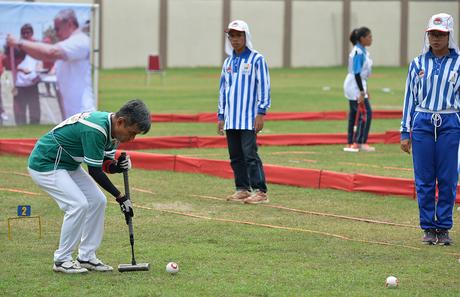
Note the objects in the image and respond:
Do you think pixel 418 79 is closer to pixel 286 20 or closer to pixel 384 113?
pixel 384 113

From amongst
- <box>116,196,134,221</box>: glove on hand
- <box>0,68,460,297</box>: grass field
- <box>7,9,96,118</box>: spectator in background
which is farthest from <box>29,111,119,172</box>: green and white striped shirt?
<box>7,9,96,118</box>: spectator in background

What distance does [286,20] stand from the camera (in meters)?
50.2

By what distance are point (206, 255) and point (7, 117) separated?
11.5 meters

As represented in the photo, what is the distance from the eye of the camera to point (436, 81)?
8.95 meters

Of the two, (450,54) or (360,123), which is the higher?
(450,54)

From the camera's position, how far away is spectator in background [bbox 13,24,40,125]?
62.7 feet

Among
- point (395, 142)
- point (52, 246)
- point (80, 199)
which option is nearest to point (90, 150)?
point (80, 199)

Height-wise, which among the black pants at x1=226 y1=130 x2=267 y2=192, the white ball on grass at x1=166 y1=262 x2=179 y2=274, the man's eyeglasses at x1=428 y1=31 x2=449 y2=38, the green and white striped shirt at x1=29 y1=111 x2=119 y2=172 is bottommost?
the white ball on grass at x1=166 y1=262 x2=179 y2=274

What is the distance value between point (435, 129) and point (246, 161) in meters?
2.80

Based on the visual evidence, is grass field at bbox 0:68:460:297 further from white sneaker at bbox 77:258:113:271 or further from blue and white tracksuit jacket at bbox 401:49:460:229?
blue and white tracksuit jacket at bbox 401:49:460:229

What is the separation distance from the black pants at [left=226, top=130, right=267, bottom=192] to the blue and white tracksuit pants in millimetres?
2505

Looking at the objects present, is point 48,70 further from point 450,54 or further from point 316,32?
point 316,32

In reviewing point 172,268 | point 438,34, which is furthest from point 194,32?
point 172,268

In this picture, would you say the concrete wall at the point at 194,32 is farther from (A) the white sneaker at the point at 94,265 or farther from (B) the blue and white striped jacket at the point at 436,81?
(A) the white sneaker at the point at 94,265
